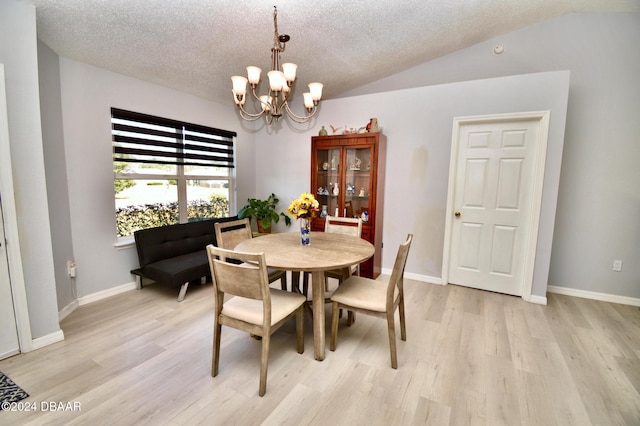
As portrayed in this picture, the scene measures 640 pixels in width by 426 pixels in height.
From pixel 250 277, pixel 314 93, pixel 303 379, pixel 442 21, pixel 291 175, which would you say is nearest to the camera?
pixel 250 277

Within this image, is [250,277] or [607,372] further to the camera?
[607,372]

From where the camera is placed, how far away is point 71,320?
2.46 metres

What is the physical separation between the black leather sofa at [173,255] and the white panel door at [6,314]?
104 cm

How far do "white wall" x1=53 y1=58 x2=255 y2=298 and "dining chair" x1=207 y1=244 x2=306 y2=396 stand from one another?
1.92m

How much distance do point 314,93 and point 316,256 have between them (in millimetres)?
1273

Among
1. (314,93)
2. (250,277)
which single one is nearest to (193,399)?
(250,277)

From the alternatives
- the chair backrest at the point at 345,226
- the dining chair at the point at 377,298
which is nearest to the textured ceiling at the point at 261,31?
the chair backrest at the point at 345,226

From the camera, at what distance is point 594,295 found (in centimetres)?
314

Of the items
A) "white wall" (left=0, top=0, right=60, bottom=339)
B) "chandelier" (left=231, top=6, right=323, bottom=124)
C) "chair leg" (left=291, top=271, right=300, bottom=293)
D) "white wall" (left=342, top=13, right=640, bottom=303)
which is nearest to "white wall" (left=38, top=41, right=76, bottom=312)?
"white wall" (left=0, top=0, right=60, bottom=339)

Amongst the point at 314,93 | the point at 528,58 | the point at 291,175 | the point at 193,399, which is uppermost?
the point at 528,58

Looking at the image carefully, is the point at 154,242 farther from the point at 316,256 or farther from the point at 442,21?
the point at 442,21

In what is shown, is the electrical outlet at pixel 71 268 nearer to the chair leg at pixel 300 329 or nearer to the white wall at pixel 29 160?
the white wall at pixel 29 160

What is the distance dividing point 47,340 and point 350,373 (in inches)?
89.8

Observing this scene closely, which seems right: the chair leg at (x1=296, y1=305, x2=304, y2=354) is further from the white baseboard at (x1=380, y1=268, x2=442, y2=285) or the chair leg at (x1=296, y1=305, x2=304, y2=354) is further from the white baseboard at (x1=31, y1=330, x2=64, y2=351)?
the white baseboard at (x1=380, y1=268, x2=442, y2=285)
